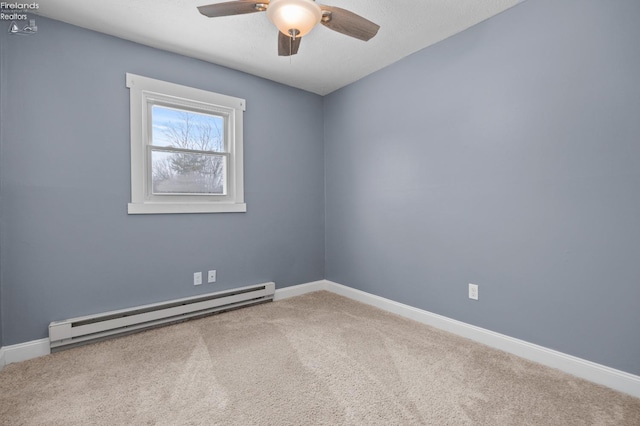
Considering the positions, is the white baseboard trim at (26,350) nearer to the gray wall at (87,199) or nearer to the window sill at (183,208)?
the gray wall at (87,199)

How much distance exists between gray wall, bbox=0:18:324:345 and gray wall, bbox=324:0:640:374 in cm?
170

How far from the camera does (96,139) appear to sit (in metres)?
2.40

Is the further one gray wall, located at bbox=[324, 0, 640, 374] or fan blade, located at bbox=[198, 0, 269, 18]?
gray wall, located at bbox=[324, 0, 640, 374]

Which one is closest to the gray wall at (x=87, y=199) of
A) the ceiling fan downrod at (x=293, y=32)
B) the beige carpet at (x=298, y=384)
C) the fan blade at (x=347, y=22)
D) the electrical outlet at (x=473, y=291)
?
the beige carpet at (x=298, y=384)

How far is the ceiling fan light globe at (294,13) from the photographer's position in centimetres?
155

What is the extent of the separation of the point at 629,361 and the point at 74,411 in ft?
10.5

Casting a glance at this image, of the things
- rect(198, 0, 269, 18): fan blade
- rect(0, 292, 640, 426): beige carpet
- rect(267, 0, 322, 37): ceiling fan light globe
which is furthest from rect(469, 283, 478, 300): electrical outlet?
rect(198, 0, 269, 18): fan blade

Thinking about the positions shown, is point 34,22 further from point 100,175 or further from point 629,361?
point 629,361

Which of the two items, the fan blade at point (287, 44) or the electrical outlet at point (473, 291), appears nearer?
the fan blade at point (287, 44)

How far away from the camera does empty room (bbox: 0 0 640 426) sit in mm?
1703

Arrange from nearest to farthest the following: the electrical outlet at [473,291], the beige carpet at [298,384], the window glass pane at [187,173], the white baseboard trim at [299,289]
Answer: the beige carpet at [298,384], the electrical outlet at [473,291], the window glass pane at [187,173], the white baseboard trim at [299,289]

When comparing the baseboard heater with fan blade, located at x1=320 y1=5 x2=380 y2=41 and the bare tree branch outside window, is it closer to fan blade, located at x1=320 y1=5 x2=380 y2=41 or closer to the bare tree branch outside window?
the bare tree branch outside window

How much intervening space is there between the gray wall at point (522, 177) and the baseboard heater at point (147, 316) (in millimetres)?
1460

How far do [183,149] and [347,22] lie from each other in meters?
1.98
